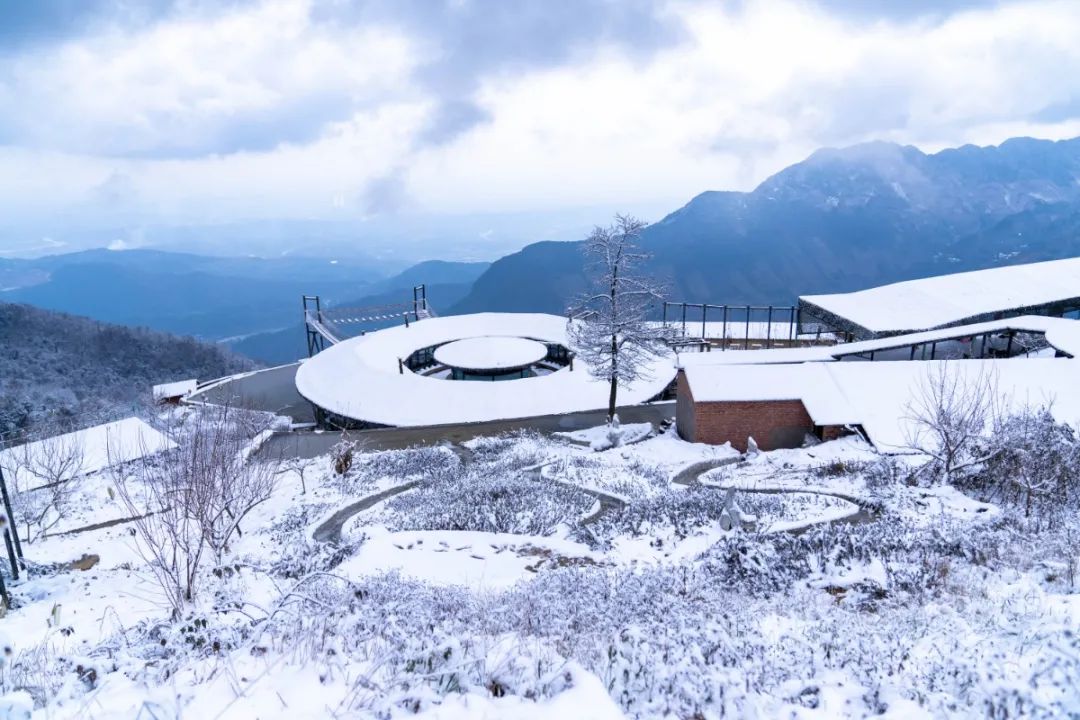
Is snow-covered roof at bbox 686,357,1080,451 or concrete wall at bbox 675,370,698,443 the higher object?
snow-covered roof at bbox 686,357,1080,451

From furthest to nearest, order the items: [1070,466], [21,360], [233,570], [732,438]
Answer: [21,360] < [732,438] < [1070,466] < [233,570]

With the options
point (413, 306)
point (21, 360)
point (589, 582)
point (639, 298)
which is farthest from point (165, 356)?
point (589, 582)

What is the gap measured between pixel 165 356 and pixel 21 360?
17790 mm

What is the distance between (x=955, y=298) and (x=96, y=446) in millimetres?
48186

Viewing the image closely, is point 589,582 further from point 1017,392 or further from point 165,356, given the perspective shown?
point 165,356

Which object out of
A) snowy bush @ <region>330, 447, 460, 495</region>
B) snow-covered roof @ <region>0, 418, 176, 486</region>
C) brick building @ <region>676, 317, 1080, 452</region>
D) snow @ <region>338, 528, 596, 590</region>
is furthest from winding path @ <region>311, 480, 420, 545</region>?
brick building @ <region>676, 317, 1080, 452</region>

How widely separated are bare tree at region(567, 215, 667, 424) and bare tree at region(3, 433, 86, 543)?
20367 millimetres

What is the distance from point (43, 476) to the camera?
72.9 ft

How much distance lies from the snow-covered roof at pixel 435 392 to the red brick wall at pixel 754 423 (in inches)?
212

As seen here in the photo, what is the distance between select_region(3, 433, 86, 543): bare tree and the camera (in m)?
19.1

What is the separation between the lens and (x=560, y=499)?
16.7 m

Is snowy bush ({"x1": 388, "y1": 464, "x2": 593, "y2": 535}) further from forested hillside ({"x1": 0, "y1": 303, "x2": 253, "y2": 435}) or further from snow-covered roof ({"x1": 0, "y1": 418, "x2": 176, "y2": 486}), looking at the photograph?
forested hillside ({"x1": 0, "y1": 303, "x2": 253, "y2": 435})

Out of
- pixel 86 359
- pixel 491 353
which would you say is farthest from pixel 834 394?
pixel 86 359

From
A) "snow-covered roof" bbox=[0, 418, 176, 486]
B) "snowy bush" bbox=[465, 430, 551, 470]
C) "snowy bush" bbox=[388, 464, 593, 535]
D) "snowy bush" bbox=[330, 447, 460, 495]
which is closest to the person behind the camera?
"snowy bush" bbox=[388, 464, 593, 535]
